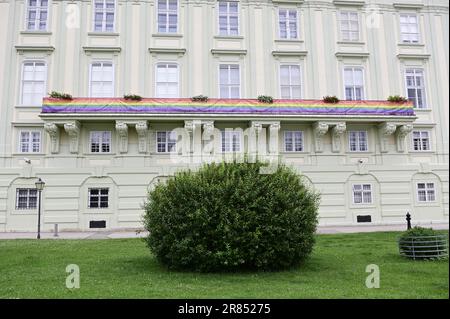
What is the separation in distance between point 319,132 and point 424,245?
584 inches

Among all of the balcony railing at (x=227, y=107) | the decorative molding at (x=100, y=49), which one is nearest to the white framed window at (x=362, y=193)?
the balcony railing at (x=227, y=107)

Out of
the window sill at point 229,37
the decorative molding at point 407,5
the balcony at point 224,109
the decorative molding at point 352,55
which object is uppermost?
the decorative molding at point 407,5

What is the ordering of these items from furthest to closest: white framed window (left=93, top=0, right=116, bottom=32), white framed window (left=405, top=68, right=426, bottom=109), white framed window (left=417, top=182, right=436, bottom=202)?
1. white framed window (left=405, top=68, right=426, bottom=109)
2. white framed window (left=417, top=182, right=436, bottom=202)
3. white framed window (left=93, top=0, right=116, bottom=32)

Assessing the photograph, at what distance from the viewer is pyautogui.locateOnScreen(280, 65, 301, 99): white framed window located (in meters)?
27.5

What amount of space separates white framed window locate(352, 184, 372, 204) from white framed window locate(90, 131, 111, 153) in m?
16.0

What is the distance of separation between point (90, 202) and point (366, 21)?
22361 mm

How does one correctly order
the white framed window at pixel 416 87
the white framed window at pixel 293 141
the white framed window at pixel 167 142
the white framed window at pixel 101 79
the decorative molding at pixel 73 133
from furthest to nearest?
the white framed window at pixel 416 87 < the white framed window at pixel 293 141 < the white framed window at pixel 101 79 < the white framed window at pixel 167 142 < the decorative molding at pixel 73 133

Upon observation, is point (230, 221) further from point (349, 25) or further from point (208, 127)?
point (349, 25)

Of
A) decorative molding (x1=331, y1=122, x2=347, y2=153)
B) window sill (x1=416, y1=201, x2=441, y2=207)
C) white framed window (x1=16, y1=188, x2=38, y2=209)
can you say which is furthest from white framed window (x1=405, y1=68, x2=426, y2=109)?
white framed window (x1=16, y1=188, x2=38, y2=209)

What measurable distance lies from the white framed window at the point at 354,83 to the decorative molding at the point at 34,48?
19450 mm

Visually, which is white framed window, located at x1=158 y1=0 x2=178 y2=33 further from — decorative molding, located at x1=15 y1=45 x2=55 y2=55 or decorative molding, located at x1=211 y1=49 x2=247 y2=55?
decorative molding, located at x1=15 y1=45 x2=55 y2=55

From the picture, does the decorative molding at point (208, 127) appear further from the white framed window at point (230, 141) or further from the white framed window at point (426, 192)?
the white framed window at point (426, 192)

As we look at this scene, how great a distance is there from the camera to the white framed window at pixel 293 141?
26797 mm
